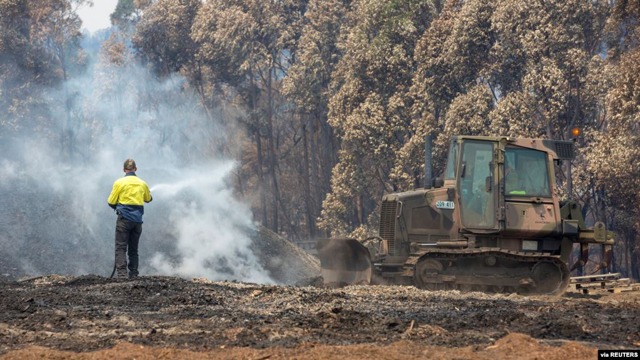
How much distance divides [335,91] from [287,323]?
143 ft

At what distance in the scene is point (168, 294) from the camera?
15992 mm

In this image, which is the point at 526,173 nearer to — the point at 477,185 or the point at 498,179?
the point at 498,179

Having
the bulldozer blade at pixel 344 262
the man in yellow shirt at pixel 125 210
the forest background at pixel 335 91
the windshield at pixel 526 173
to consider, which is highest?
the forest background at pixel 335 91

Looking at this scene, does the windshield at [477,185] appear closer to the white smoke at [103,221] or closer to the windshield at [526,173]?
the windshield at [526,173]

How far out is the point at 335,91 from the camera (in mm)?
55812

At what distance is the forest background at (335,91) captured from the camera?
4081cm

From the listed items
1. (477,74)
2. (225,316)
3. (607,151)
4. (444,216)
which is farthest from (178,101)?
(225,316)

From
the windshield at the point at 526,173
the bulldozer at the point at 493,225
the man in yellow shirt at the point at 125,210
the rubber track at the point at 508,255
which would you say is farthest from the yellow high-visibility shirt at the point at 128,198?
the windshield at the point at 526,173

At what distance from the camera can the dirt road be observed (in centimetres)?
1062

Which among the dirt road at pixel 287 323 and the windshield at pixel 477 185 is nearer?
the dirt road at pixel 287 323

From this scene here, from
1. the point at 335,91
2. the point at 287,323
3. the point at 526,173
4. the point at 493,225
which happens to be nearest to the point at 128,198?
the point at 493,225

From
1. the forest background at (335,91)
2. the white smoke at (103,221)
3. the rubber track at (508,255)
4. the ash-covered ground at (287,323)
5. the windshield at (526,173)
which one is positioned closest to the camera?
the ash-covered ground at (287,323)

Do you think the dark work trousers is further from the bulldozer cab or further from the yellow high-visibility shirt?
the bulldozer cab

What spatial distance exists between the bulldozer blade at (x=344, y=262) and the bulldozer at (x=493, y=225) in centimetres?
37
